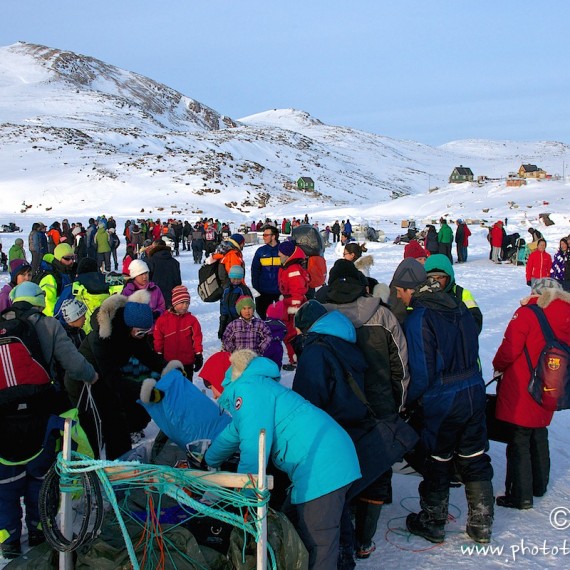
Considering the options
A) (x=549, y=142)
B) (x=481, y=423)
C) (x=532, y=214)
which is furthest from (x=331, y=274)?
(x=549, y=142)

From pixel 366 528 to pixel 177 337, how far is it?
3.00m

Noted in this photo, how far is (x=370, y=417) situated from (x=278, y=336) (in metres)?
2.93

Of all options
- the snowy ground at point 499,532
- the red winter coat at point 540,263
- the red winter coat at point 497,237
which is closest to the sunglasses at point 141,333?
the snowy ground at point 499,532

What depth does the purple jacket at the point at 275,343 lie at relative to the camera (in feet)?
19.5

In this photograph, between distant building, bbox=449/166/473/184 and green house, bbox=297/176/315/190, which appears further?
distant building, bbox=449/166/473/184

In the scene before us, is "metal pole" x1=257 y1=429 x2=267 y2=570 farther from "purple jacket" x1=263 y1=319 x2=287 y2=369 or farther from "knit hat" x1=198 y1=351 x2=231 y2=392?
"purple jacket" x1=263 y1=319 x2=287 y2=369

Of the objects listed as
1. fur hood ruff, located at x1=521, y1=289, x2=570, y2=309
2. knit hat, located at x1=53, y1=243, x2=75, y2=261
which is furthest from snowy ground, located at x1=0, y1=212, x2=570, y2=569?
knit hat, located at x1=53, y1=243, x2=75, y2=261

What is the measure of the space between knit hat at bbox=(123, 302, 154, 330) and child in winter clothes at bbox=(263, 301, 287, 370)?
1.50 m

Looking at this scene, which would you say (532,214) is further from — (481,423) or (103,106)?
(103,106)

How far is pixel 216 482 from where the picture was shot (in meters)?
2.88

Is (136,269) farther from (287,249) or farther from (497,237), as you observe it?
(497,237)

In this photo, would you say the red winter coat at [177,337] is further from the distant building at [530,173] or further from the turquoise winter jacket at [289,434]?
the distant building at [530,173]

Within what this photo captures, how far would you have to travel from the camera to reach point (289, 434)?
2.99 metres
